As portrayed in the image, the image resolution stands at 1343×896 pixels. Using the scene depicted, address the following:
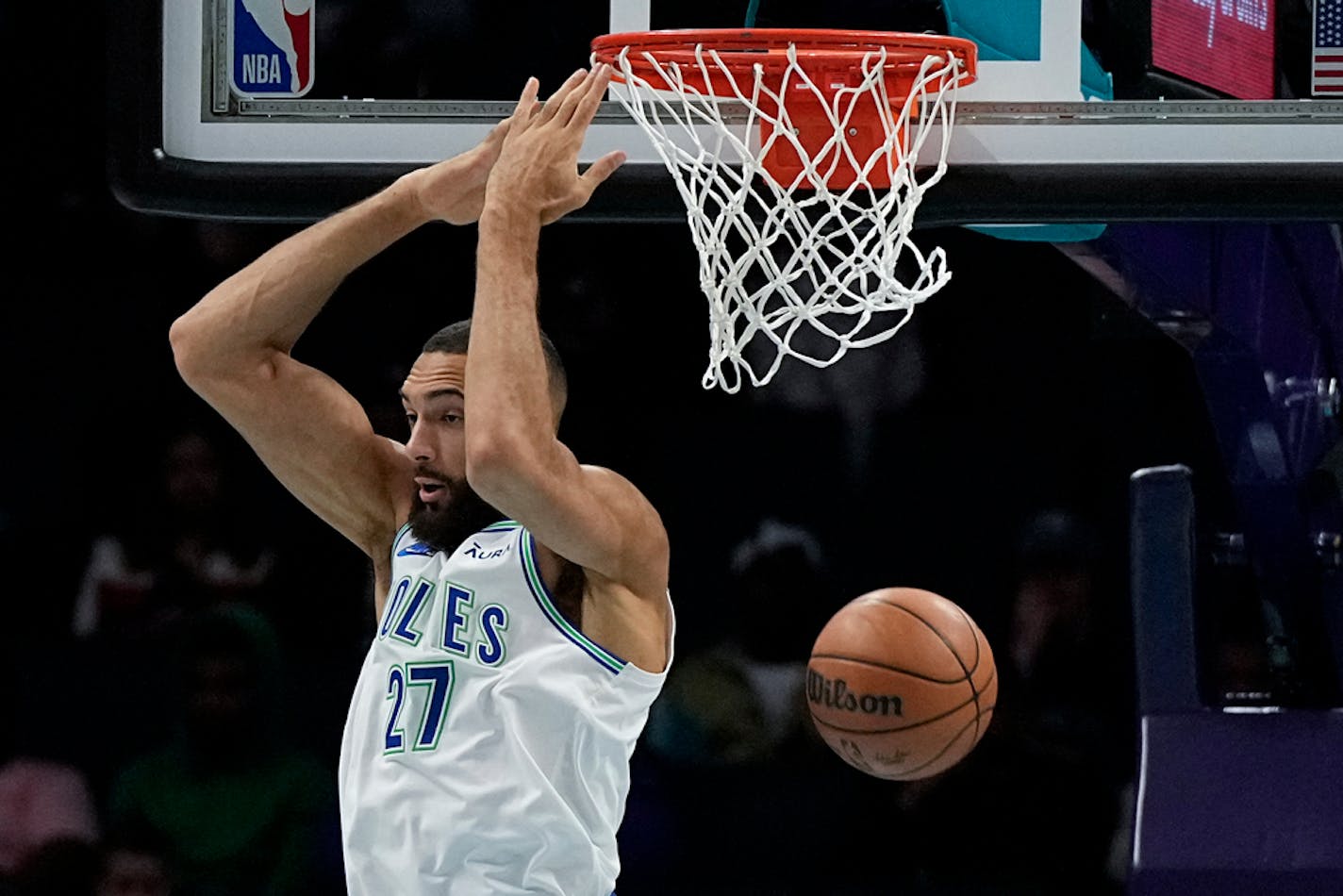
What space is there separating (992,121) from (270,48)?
1219mm

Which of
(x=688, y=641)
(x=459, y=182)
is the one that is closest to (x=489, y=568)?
(x=459, y=182)

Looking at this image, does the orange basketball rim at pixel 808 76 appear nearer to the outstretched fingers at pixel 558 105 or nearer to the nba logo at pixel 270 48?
the outstretched fingers at pixel 558 105

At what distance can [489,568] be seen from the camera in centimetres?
252

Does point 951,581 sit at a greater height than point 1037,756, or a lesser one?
greater

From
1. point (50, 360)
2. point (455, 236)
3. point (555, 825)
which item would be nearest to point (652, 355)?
point (455, 236)

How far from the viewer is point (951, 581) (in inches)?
216

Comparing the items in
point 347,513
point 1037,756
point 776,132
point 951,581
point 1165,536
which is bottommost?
point 1037,756

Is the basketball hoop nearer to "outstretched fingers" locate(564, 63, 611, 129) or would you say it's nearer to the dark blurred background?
"outstretched fingers" locate(564, 63, 611, 129)

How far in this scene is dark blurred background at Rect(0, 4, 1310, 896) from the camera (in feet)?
17.1

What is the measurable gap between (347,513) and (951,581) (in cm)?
300

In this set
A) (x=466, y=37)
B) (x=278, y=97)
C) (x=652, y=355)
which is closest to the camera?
(x=278, y=97)

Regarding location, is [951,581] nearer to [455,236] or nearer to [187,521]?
[455,236]

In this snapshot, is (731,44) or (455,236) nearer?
(731,44)

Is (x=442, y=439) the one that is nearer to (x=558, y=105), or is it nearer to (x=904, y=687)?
(x=558, y=105)
